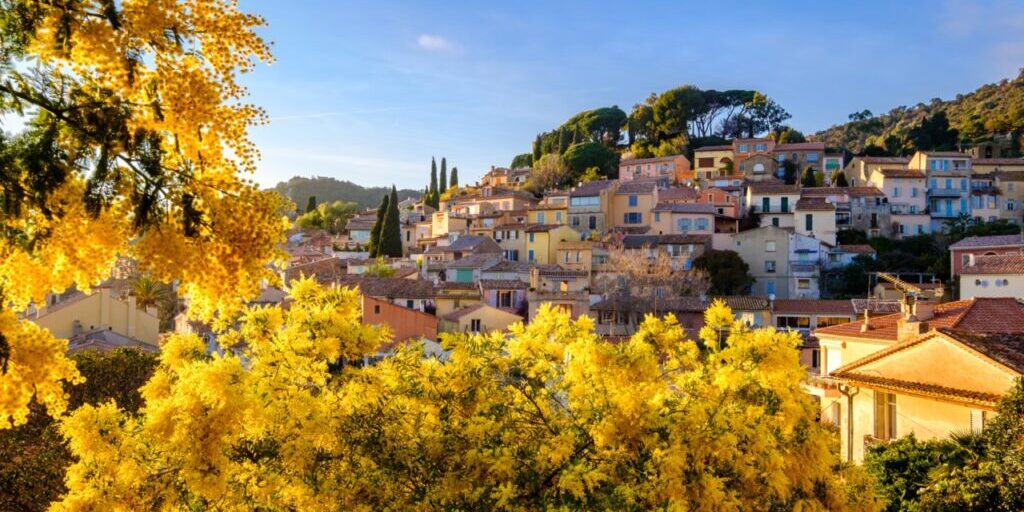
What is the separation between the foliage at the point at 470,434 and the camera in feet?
28.6

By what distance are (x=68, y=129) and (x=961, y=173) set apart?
3102 inches

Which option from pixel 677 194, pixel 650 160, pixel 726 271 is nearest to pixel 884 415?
pixel 726 271

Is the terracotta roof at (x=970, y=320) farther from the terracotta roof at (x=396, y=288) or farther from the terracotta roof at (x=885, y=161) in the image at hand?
the terracotta roof at (x=885, y=161)

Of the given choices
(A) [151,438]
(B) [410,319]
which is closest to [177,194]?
(A) [151,438]

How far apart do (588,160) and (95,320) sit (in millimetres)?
Result: 67874

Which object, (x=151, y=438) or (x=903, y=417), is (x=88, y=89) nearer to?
(x=151, y=438)

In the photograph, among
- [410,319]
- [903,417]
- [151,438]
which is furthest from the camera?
[410,319]

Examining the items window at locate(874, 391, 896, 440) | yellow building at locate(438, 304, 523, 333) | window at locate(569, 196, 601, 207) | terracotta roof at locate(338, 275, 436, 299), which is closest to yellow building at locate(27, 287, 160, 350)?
terracotta roof at locate(338, 275, 436, 299)

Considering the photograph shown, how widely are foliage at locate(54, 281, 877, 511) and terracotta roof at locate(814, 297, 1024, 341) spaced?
13148mm

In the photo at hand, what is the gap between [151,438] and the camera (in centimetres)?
958

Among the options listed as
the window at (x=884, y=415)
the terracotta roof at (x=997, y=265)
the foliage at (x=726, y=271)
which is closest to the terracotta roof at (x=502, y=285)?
the foliage at (x=726, y=271)

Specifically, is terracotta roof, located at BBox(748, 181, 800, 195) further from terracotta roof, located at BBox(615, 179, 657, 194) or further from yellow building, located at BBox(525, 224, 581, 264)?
yellow building, located at BBox(525, 224, 581, 264)

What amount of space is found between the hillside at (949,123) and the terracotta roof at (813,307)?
47.4 meters

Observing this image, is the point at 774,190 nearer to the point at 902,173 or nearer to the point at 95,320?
the point at 902,173
